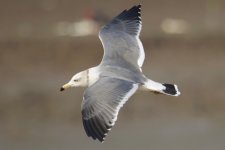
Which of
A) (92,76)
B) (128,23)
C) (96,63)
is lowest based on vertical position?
(96,63)

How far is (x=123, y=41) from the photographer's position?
948 centimetres

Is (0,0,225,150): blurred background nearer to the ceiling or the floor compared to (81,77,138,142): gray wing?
nearer to the floor

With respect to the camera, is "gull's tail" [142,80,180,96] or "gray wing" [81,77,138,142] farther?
"gull's tail" [142,80,180,96]

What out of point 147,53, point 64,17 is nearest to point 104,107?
point 147,53

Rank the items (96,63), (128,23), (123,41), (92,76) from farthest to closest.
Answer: (96,63) < (128,23) < (123,41) < (92,76)

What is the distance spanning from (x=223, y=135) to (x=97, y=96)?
3.99 meters

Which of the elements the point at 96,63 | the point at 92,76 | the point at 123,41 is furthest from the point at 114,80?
the point at 96,63

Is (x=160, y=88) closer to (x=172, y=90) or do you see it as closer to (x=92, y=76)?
(x=172, y=90)

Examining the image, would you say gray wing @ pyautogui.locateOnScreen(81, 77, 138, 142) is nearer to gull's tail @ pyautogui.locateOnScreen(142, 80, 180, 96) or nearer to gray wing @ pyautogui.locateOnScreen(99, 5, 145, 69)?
gull's tail @ pyautogui.locateOnScreen(142, 80, 180, 96)

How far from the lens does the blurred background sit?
12.4m

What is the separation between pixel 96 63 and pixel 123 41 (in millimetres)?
4642

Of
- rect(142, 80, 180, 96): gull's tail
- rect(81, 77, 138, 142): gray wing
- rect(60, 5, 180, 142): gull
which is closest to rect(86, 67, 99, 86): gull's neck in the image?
rect(60, 5, 180, 142): gull

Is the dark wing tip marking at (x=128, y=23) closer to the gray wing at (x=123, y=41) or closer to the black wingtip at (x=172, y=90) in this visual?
the gray wing at (x=123, y=41)

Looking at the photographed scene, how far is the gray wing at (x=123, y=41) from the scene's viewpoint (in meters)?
9.23
